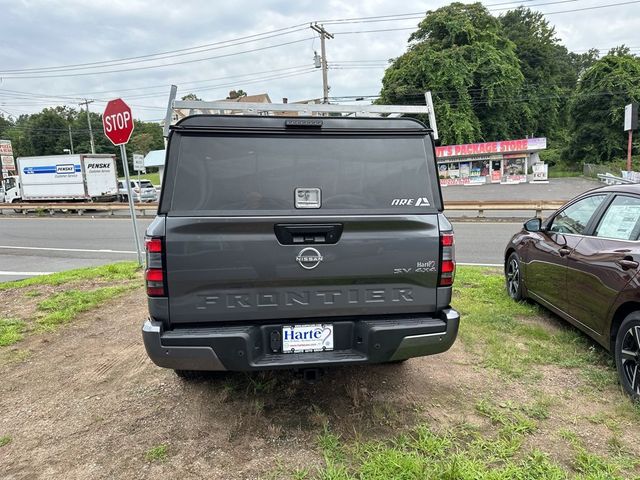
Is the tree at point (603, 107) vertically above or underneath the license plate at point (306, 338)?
above

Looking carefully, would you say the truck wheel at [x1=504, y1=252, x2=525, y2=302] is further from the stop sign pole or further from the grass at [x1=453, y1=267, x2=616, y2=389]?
the stop sign pole

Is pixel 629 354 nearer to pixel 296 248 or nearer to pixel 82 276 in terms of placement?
pixel 296 248

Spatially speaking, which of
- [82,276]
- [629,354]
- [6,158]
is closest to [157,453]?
[629,354]

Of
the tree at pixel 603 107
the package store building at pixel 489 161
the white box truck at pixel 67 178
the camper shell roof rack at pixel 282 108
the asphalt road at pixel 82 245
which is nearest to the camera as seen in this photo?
the camper shell roof rack at pixel 282 108

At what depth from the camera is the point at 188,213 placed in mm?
2770

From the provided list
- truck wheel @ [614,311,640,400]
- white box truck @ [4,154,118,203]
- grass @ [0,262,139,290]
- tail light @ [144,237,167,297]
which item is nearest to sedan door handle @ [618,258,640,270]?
truck wheel @ [614,311,640,400]

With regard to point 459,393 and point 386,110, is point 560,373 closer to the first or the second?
point 459,393

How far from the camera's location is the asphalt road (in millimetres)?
10289

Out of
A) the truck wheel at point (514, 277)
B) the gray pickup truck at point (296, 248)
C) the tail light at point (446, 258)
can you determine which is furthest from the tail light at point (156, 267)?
the truck wheel at point (514, 277)

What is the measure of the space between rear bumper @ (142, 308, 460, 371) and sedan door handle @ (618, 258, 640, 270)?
152cm

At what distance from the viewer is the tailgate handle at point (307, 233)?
282 cm

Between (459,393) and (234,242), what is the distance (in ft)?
7.17

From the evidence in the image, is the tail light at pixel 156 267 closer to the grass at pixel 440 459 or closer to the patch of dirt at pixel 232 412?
the patch of dirt at pixel 232 412

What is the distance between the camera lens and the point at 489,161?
38.5 meters
